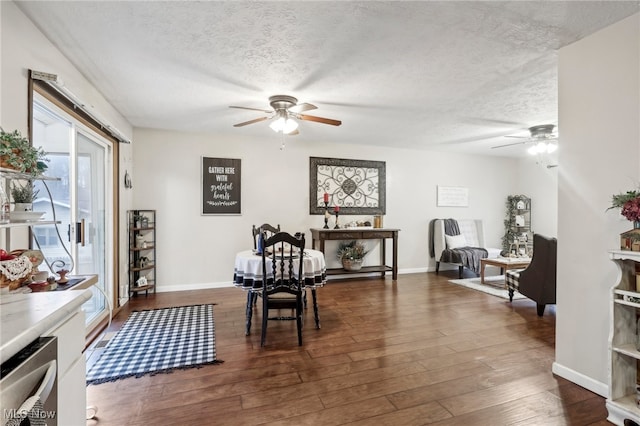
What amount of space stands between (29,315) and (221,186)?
4012 mm

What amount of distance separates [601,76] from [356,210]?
386cm

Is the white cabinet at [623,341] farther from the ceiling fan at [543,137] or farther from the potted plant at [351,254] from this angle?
the potted plant at [351,254]

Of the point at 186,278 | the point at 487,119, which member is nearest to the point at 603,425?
the point at 487,119

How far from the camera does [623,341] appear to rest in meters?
1.81

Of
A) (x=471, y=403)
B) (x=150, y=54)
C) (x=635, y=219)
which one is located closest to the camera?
(x=635, y=219)

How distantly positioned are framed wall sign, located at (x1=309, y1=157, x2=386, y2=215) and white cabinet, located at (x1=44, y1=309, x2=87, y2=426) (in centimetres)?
415

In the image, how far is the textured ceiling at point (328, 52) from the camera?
5.81ft

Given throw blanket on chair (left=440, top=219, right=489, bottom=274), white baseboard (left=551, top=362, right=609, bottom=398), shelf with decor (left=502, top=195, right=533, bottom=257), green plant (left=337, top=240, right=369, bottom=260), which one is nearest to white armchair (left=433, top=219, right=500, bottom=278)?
throw blanket on chair (left=440, top=219, right=489, bottom=274)

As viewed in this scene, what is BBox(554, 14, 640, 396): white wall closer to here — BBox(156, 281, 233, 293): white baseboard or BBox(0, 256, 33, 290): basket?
BBox(0, 256, 33, 290): basket

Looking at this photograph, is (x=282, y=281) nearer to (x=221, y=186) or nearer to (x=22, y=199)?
(x=22, y=199)

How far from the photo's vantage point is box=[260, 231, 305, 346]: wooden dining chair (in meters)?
2.69

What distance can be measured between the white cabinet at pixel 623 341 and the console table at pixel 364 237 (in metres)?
3.44

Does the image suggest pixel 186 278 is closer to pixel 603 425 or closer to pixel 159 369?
pixel 159 369

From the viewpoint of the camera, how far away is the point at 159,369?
2.30m
